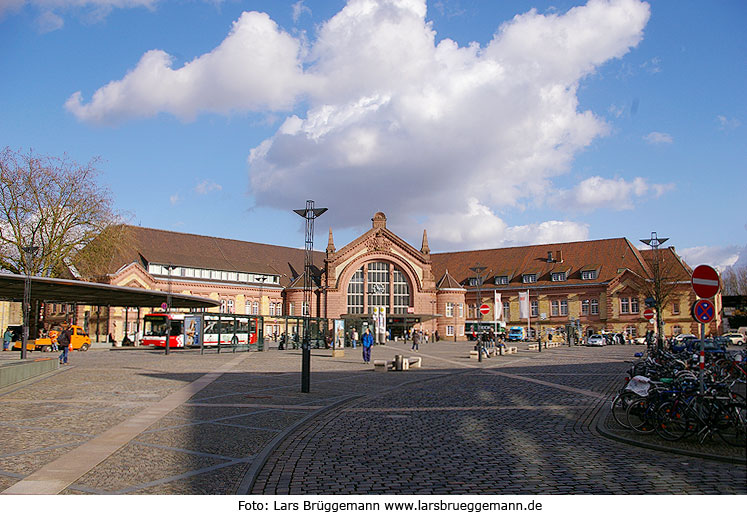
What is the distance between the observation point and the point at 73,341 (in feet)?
146

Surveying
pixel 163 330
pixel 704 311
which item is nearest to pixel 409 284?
pixel 163 330

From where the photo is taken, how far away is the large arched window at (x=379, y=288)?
7906 centimetres

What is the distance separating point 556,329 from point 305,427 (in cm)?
7307

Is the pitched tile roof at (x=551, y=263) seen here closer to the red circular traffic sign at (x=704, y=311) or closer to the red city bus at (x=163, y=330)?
the red city bus at (x=163, y=330)

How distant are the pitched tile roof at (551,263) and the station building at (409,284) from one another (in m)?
0.15

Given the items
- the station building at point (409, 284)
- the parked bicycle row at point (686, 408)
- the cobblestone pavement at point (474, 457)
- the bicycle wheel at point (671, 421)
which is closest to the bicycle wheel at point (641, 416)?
the parked bicycle row at point (686, 408)

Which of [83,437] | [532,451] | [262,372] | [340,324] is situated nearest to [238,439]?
[83,437]

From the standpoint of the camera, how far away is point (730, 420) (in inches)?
333

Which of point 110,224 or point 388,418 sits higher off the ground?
point 110,224

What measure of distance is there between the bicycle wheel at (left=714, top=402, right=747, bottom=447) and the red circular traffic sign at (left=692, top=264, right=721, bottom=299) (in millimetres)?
1968

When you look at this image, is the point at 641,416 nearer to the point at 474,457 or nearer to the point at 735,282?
the point at 474,457

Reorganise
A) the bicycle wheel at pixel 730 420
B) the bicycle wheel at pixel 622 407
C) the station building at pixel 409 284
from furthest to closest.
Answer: the station building at pixel 409 284 < the bicycle wheel at pixel 622 407 < the bicycle wheel at pixel 730 420
